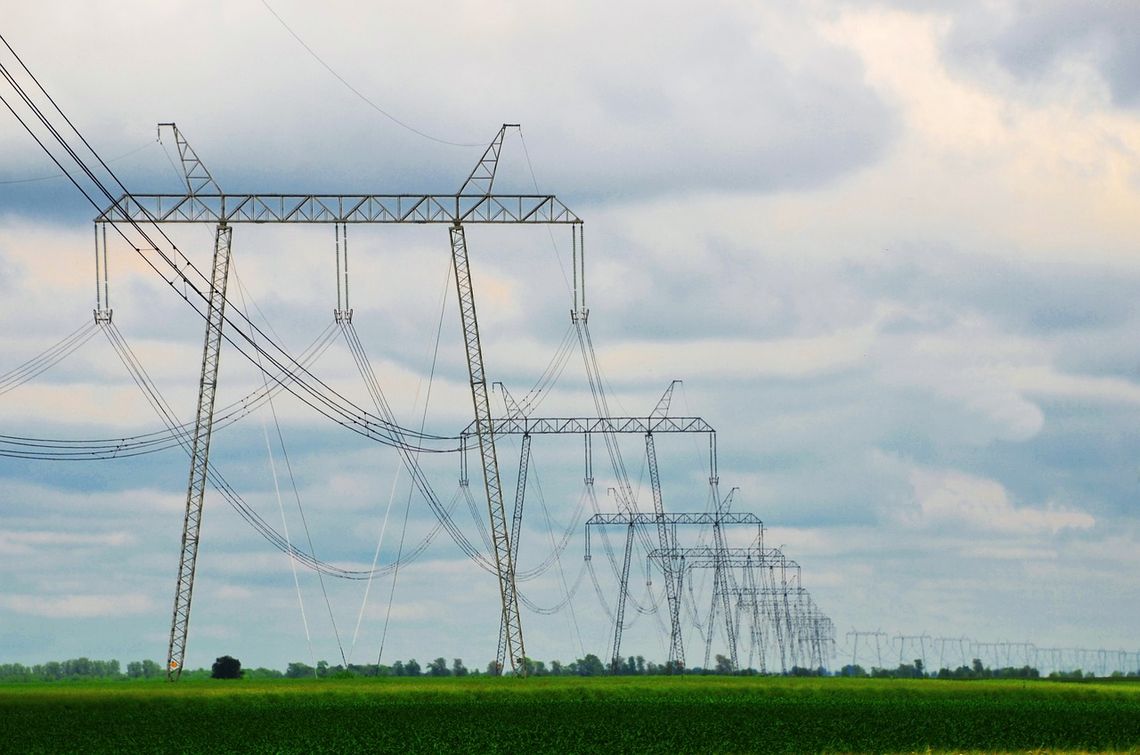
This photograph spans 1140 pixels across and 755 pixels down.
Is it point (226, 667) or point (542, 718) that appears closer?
point (542, 718)

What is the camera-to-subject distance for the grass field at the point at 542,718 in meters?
67.5

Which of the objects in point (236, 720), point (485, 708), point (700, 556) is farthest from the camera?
point (700, 556)

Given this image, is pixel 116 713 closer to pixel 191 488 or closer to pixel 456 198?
pixel 191 488

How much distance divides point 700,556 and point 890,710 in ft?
278

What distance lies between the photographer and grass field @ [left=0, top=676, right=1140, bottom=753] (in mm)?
67500

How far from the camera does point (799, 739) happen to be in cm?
7319

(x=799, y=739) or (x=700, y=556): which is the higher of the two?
(x=700, y=556)

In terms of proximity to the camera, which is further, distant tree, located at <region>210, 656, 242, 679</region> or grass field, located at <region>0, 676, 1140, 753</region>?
distant tree, located at <region>210, 656, 242, 679</region>

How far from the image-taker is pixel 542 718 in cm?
8088

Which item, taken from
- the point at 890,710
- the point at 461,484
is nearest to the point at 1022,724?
the point at 890,710

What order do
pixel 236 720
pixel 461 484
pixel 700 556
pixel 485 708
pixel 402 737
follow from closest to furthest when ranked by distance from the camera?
pixel 402 737 → pixel 236 720 → pixel 485 708 → pixel 461 484 → pixel 700 556

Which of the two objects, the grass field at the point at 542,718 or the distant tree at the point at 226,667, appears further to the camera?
the distant tree at the point at 226,667

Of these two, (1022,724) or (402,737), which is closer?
(402,737)

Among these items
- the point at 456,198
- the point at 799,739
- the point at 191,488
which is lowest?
the point at 799,739
